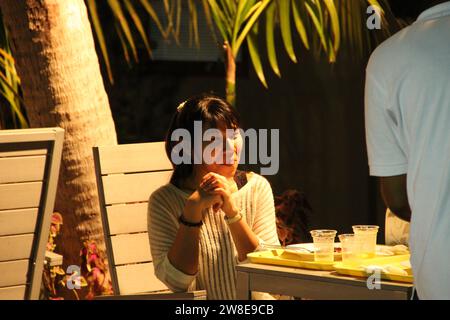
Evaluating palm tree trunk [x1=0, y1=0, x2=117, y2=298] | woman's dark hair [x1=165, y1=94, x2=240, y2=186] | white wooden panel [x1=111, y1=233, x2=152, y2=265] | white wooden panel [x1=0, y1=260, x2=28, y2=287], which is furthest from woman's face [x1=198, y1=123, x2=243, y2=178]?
palm tree trunk [x1=0, y1=0, x2=117, y2=298]

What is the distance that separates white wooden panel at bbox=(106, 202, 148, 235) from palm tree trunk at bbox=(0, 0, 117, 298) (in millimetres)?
711

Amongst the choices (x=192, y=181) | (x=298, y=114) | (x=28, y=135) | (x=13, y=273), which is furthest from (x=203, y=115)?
(x=298, y=114)

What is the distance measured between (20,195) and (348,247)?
1.42 meters

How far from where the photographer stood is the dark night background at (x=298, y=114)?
22.5 feet

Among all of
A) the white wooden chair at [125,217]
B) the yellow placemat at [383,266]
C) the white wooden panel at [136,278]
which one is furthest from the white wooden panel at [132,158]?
the yellow placemat at [383,266]

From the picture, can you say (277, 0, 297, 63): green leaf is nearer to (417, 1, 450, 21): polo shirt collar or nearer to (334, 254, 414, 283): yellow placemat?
(334, 254, 414, 283): yellow placemat

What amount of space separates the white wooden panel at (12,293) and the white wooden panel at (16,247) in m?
0.12

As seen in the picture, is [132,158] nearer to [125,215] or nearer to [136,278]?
[125,215]

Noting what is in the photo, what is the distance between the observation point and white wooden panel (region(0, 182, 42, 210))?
3.71 m

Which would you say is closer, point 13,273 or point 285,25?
point 13,273

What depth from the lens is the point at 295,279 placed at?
281cm

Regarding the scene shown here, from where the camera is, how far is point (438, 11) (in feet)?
7.13

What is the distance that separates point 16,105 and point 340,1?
1.84 metres
